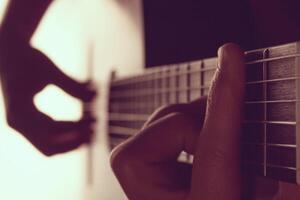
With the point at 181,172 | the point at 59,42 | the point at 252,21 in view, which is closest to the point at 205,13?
the point at 252,21

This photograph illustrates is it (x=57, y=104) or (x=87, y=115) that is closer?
(x=57, y=104)

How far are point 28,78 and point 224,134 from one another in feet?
2.73

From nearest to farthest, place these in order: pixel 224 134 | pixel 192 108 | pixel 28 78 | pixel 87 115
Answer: pixel 224 134 < pixel 192 108 < pixel 28 78 < pixel 87 115

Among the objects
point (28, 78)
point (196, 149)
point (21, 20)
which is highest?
point (21, 20)

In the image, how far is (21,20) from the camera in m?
1.41

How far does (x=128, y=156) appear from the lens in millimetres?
815

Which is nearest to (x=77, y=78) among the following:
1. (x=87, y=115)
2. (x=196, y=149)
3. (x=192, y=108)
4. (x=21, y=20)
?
(x=87, y=115)

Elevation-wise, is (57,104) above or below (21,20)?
below

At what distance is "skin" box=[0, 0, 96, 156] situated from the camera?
134cm

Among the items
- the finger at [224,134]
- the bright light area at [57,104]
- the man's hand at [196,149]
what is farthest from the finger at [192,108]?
the bright light area at [57,104]

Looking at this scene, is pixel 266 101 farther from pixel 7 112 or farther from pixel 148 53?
pixel 7 112

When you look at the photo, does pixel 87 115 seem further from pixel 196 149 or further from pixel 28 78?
pixel 196 149

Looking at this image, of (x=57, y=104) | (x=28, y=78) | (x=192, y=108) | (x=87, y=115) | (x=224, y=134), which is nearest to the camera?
(x=224, y=134)

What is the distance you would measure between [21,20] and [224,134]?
0.93m
